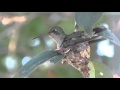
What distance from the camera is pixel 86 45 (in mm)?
2043

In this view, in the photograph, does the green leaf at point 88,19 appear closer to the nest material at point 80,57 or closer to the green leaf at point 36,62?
the green leaf at point 36,62

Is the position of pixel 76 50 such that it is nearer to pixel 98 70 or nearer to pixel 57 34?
pixel 98 70

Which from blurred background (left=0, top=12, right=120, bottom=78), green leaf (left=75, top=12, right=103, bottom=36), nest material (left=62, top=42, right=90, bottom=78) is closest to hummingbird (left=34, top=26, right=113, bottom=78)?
nest material (left=62, top=42, right=90, bottom=78)

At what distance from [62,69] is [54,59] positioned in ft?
6.76

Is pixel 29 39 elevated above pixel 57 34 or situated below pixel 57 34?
above

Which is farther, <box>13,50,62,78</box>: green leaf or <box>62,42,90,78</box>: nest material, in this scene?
<box>62,42,90,78</box>: nest material

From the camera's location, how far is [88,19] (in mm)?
1396

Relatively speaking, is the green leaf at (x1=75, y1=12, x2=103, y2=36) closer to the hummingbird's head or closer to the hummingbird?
the hummingbird

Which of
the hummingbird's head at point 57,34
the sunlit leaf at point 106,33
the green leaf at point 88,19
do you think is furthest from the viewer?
the hummingbird's head at point 57,34

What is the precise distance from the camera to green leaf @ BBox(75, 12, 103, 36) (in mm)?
1385

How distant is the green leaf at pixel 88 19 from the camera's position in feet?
4.54

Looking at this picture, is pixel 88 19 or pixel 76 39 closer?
pixel 88 19

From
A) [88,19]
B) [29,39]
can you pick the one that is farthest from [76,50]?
[29,39]

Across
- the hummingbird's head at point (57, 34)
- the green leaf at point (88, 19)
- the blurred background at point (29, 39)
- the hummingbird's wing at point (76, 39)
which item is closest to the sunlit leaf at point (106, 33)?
the hummingbird's wing at point (76, 39)
